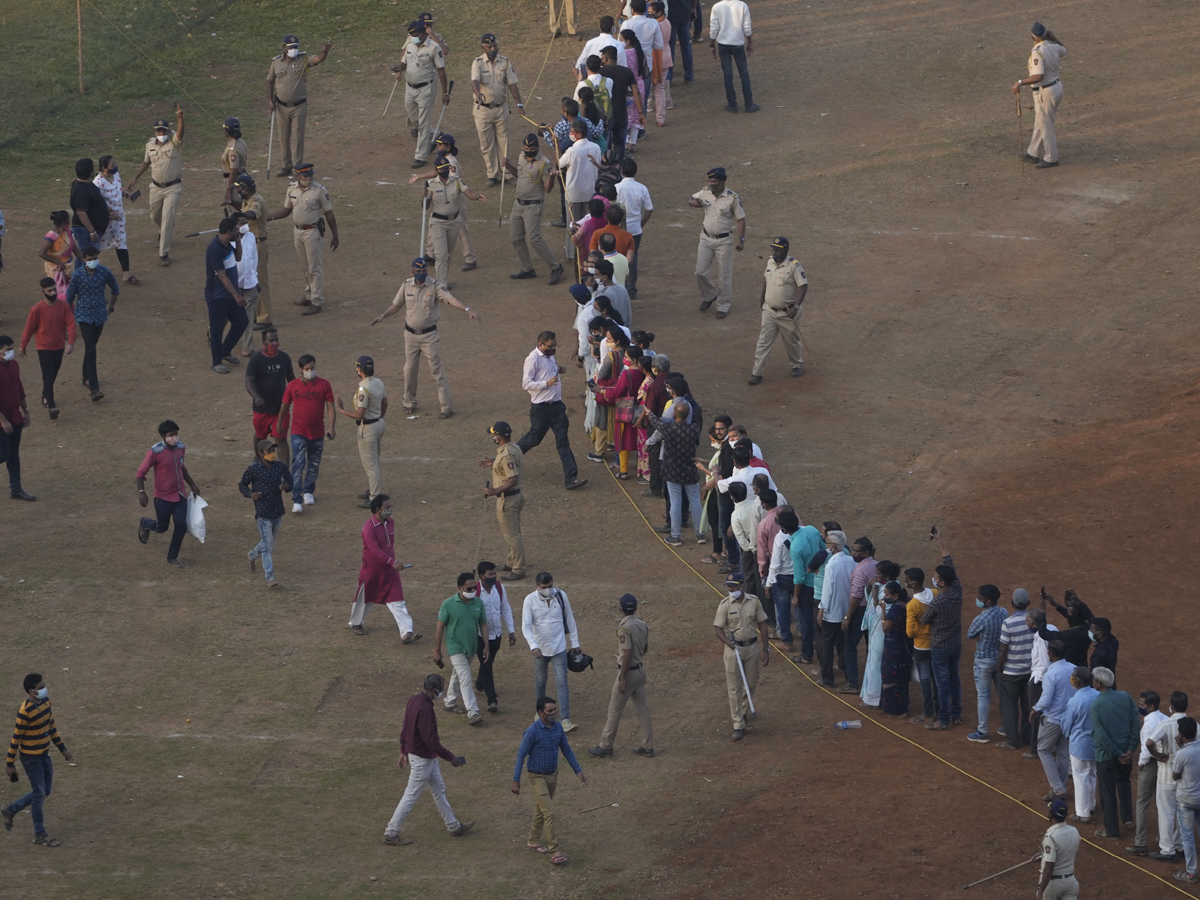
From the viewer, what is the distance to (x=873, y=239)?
25203mm

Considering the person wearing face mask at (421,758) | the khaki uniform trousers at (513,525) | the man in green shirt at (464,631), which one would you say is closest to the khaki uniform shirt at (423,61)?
the khaki uniform trousers at (513,525)

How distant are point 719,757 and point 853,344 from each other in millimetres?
9072

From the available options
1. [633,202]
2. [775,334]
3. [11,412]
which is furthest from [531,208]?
[11,412]

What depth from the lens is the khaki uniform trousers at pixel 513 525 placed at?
56.6 feet

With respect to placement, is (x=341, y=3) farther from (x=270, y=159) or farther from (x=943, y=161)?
(x=943, y=161)

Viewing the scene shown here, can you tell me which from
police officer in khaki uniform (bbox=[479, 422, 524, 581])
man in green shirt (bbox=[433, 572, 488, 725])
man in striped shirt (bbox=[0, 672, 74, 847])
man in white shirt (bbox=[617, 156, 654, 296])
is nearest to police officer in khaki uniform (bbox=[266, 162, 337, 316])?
man in white shirt (bbox=[617, 156, 654, 296])

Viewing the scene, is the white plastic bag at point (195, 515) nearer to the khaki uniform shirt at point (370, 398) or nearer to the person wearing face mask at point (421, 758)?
the khaki uniform shirt at point (370, 398)

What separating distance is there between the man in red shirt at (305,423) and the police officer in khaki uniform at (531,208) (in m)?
5.81

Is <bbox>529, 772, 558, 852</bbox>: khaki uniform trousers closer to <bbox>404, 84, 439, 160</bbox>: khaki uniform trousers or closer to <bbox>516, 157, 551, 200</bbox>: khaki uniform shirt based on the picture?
<bbox>516, 157, 551, 200</bbox>: khaki uniform shirt

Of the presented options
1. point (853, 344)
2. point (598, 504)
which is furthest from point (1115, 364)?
point (598, 504)

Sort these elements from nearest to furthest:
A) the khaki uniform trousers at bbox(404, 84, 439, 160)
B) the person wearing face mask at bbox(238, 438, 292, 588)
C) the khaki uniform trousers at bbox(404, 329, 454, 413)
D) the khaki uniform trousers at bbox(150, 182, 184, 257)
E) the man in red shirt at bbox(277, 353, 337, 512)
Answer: the person wearing face mask at bbox(238, 438, 292, 588) < the man in red shirt at bbox(277, 353, 337, 512) < the khaki uniform trousers at bbox(404, 329, 454, 413) < the khaki uniform trousers at bbox(150, 182, 184, 257) < the khaki uniform trousers at bbox(404, 84, 439, 160)

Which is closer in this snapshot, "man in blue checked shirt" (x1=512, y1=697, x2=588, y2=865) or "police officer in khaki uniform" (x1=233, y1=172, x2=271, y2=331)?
"man in blue checked shirt" (x1=512, y1=697, x2=588, y2=865)

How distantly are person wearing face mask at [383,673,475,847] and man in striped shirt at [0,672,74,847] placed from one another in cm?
276

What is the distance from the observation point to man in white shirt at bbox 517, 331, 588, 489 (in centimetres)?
1878
